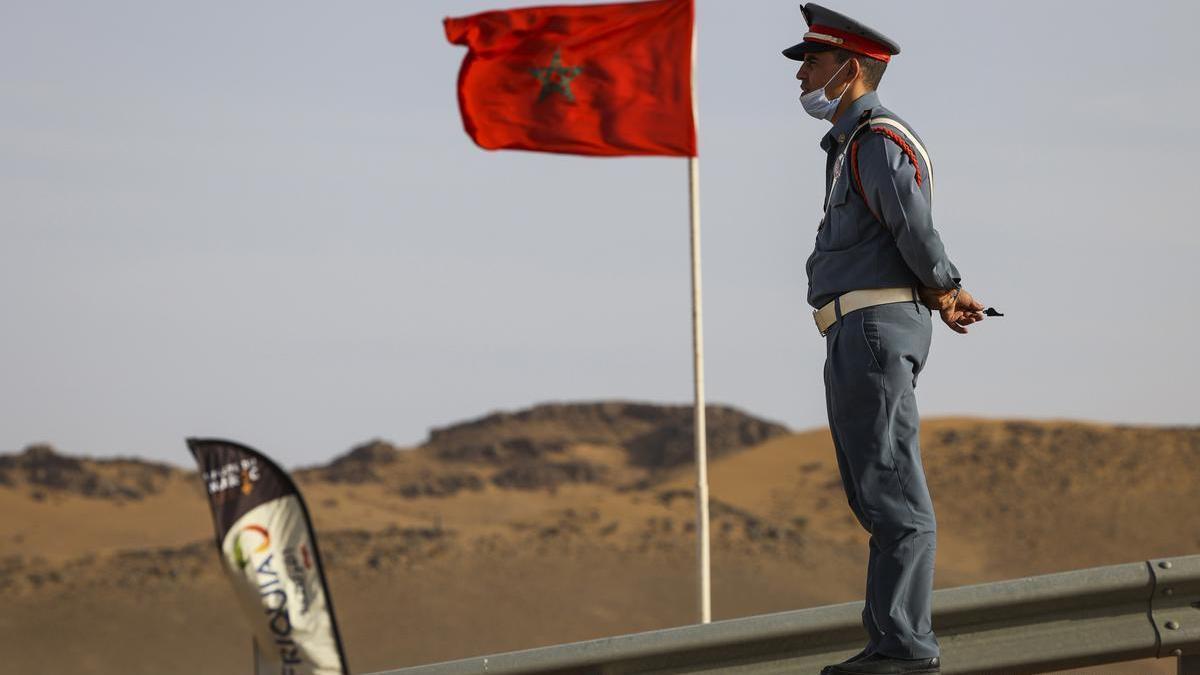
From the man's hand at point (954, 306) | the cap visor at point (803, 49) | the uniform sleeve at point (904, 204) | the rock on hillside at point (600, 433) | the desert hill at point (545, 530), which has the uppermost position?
the cap visor at point (803, 49)

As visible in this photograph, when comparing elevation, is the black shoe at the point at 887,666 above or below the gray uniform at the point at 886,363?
below

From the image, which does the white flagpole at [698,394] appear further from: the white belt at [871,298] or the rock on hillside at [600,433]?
the rock on hillside at [600,433]

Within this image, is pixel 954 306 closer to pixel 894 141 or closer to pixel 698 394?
pixel 894 141

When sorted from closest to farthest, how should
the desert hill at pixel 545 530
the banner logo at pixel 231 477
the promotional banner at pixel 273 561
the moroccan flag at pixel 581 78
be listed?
the moroccan flag at pixel 581 78
the promotional banner at pixel 273 561
the banner logo at pixel 231 477
the desert hill at pixel 545 530

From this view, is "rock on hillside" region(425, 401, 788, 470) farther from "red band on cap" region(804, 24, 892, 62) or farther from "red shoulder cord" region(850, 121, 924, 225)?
"red shoulder cord" region(850, 121, 924, 225)

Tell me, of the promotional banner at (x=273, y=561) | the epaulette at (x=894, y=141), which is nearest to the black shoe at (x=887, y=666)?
the epaulette at (x=894, y=141)

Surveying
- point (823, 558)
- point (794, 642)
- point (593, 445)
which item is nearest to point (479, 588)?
point (823, 558)

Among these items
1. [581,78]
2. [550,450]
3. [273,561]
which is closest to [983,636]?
[581,78]

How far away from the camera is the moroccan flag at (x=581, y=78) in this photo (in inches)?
518

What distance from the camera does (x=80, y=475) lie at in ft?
149

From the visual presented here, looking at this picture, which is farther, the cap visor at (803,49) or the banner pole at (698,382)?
the banner pole at (698,382)

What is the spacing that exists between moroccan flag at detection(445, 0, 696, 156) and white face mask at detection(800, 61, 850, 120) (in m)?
8.19

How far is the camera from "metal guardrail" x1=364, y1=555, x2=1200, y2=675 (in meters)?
4.67

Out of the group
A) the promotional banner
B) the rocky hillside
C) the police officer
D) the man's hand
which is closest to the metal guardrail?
the police officer
